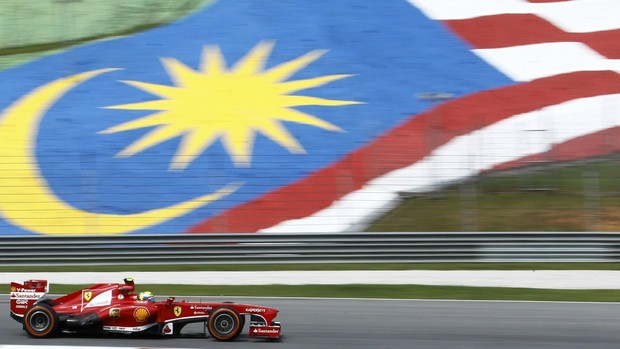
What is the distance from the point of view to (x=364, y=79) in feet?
68.3

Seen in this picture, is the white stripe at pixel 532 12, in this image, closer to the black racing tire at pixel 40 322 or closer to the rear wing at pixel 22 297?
the rear wing at pixel 22 297

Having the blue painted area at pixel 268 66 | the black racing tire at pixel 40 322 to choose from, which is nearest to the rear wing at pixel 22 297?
the black racing tire at pixel 40 322

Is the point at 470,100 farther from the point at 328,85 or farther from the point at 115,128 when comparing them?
the point at 115,128

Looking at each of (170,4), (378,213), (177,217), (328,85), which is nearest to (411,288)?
(378,213)

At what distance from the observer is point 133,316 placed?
25.4 feet

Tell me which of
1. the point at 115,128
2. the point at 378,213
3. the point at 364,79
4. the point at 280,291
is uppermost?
the point at 364,79

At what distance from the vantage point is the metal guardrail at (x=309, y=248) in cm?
1471

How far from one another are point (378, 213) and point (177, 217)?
425 cm

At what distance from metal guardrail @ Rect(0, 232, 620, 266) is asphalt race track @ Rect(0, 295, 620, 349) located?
4017mm

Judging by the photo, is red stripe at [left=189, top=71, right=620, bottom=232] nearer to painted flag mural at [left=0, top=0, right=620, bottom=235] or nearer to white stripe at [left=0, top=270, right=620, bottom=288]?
painted flag mural at [left=0, top=0, right=620, bottom=235]

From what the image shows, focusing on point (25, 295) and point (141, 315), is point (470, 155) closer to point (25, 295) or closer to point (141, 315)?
point (141, 315)

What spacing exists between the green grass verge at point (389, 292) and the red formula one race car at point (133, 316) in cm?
353

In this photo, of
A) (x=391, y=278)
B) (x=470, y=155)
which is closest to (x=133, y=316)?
(x=391, y=278)

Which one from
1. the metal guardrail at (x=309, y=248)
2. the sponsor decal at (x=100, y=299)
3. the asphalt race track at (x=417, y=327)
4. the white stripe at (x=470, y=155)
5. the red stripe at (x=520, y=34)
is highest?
the red stripe at (x=520, y=34)
